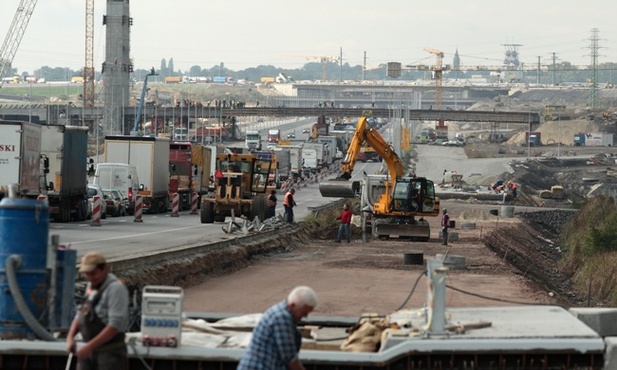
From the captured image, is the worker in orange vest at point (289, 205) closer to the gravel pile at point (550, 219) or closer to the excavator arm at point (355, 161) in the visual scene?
the excavator arm at point (355, 161)

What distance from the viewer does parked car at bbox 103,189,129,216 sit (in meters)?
58.5

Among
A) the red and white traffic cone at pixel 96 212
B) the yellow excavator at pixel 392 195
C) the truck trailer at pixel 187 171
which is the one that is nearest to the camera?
the red and white traffic cone at pixel 96 212

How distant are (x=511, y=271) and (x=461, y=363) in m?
25.2

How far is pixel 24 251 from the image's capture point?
545 inches

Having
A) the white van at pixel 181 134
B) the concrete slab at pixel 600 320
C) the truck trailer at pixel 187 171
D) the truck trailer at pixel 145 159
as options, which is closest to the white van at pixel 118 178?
the truck trailer at pixel 145 159

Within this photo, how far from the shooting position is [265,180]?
54.7 metres

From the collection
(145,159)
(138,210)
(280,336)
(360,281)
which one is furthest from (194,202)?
(280,336)

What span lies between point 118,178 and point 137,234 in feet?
63.9

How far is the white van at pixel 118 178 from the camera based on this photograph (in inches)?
2419

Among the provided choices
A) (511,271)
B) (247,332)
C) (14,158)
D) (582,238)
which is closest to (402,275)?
(511,271)

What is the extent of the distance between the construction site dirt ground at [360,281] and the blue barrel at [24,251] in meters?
7.28

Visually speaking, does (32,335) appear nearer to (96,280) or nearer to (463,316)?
(96,280)

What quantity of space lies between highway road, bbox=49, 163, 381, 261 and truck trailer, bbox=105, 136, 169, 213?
1.38 m

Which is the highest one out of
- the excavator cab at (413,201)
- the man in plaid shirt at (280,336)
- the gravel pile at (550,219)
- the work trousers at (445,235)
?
the man in plaid shirt at (280,336)
